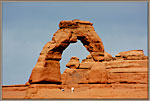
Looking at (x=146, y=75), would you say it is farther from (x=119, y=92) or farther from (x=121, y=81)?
(x=119, y=92)

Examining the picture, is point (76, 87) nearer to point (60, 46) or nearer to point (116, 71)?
point (116, 71)

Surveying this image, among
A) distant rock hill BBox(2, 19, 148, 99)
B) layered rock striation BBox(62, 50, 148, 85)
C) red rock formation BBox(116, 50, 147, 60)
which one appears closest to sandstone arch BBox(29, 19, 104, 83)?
distant rock hill BBox(2, 19, 148, 99)

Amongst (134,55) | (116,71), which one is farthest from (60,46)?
(134,55)

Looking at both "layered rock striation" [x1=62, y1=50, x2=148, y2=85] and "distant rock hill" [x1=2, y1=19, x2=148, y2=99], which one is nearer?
"distant rock hill" [x1=2, y1=19, x2=148, y2=99]

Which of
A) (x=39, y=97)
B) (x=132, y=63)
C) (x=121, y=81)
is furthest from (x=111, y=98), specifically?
(x=132, y=63)

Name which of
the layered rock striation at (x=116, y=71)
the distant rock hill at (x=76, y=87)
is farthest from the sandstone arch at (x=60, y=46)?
the layered rock striation at (x=116, y=71)

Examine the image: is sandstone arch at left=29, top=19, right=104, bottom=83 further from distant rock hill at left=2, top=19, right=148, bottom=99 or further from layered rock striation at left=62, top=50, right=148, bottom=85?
layered rock striation at left=62, top=50, right=148, bottom=85

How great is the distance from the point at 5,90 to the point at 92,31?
1092 centimetres

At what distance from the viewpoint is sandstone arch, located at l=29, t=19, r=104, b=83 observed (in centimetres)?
3647

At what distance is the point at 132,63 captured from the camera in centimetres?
4747

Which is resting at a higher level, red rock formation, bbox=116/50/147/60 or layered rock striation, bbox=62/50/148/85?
red rock formation, bbox=116/50/147/60

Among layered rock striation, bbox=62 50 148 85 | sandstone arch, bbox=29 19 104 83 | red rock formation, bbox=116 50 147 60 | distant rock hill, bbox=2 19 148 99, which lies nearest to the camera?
distant rock hill, bbox=2 19 148 99

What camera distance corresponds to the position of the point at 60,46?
37.3 meters

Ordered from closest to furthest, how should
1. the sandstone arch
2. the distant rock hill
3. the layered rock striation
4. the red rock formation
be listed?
the distant rock hill, the sandstone arch, the layered rock striation, the red rock formation
